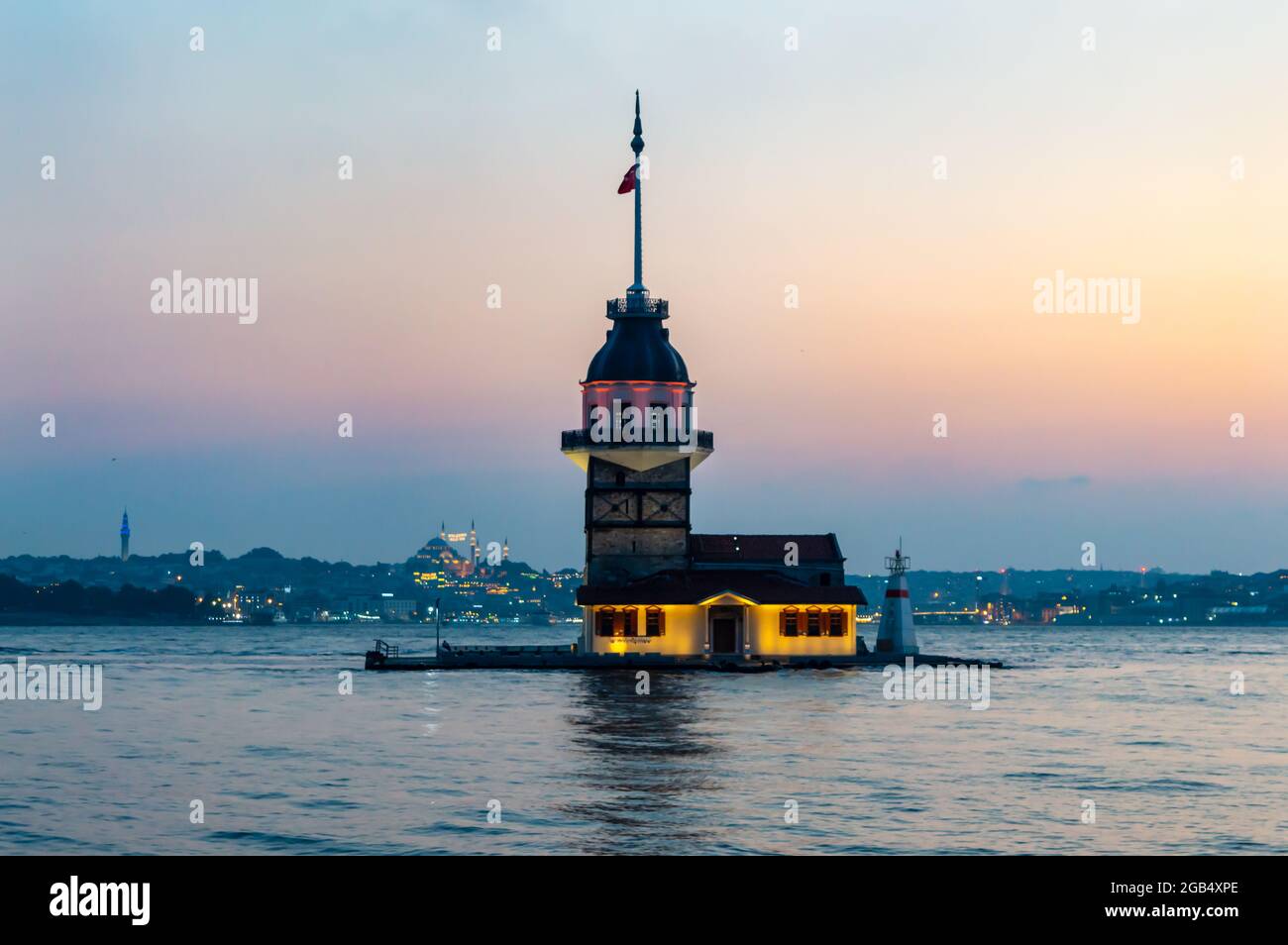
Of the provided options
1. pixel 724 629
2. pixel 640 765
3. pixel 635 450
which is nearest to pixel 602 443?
pixel 635 450

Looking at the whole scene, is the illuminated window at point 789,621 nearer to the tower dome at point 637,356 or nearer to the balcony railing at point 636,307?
the tower dome at point 637,356

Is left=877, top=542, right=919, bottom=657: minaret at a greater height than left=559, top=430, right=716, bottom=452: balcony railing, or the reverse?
left=559, top=430, right=716, bottom=452: balcony railing

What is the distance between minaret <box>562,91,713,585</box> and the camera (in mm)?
84625

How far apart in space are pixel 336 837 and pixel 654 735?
20655 mm

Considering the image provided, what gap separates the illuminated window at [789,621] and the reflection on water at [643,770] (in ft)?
14.3

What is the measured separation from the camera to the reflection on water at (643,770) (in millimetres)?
32500

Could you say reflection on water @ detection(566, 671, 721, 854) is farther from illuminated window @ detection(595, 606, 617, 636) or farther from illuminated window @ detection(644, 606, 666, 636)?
illuminated window @ detection(595, 606, 617, 636)

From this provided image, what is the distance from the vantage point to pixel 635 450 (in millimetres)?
84000

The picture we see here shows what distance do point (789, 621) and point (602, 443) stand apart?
13395 millimetres

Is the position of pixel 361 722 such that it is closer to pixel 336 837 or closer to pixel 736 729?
pixel 736 729

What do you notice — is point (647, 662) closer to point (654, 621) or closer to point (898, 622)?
point (654, 621)

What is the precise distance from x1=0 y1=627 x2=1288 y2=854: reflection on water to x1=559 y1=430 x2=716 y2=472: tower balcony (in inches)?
431

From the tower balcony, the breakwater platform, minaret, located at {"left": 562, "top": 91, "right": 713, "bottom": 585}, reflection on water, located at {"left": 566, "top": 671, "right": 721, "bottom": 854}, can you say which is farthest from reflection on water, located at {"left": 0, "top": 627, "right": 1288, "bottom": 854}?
the tower balcony

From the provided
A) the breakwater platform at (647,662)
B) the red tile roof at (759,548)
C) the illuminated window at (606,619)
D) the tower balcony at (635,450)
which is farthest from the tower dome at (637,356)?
the breakwater platform at (647,662)
